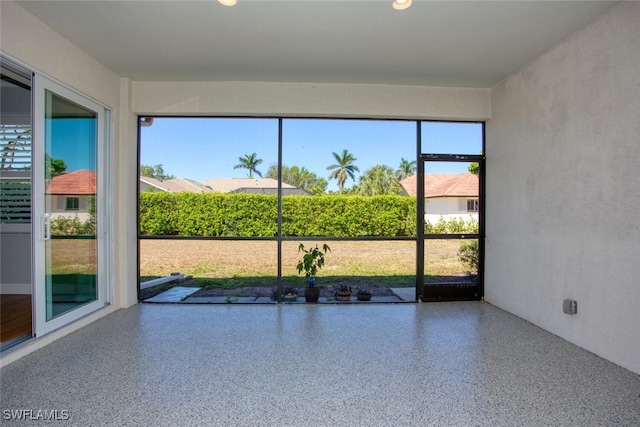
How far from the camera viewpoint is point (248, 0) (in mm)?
2496

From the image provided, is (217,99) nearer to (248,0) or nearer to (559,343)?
(248,0)

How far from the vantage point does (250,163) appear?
182 inches

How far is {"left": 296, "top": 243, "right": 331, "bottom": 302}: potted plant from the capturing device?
4320 mm

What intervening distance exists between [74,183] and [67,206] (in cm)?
25

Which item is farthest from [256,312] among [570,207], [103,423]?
[570,207]

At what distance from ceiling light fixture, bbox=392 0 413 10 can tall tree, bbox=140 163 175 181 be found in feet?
11.8

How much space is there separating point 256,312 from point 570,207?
3.39m

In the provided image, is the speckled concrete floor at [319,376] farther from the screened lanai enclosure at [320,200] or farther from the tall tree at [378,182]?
the tall tree at [378,182]

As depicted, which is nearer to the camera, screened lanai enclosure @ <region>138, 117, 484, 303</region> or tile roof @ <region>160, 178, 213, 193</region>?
screened lanai enclosure @ <region>138, 117, 484, 303</region>

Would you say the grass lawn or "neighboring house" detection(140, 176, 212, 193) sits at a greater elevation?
"neighboring house" detection(140, 176, 212, 193)

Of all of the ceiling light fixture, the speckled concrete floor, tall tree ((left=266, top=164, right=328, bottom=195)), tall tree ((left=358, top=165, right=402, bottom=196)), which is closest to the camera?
the speckled concrete floor

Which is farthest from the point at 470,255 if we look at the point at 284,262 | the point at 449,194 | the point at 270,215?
the point at 270,215

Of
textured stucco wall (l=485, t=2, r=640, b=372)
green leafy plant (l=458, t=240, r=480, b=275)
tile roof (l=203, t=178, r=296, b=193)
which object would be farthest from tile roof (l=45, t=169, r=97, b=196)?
textured stucco wall (l=485, t=2, r=640, b=372)

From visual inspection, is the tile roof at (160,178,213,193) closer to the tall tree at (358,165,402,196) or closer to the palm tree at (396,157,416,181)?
the tall tree at (358,165,402,196)
